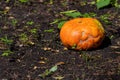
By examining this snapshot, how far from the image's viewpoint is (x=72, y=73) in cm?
488

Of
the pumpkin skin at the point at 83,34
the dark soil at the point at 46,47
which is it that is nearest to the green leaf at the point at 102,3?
the dark soil at the point at 46,47

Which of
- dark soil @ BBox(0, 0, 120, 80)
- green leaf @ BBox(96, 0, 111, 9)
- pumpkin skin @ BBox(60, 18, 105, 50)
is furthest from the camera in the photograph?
green leaf @ BBox(96, 0, 111, 9)

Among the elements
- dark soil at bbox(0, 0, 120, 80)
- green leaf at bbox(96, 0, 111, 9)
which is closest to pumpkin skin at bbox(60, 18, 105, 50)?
dark soil at bbox(0, 0, 120, 80)

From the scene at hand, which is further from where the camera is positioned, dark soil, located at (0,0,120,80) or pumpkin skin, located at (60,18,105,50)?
pumpkin skin, located at (60,18,105,50)

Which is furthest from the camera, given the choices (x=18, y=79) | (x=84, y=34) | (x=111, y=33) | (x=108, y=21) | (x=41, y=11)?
(x=41, y=11)

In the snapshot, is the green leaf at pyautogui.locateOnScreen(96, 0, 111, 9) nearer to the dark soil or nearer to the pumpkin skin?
the dark soil

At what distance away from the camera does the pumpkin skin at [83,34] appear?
526 centimetres

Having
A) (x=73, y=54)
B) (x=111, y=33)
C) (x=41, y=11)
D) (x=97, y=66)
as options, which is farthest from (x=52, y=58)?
(x=41, y=11)

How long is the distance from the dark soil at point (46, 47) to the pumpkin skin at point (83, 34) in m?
0.10

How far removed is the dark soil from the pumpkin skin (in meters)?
0.10

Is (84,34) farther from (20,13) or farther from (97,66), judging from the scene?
(20,13)

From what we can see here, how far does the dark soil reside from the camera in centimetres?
492

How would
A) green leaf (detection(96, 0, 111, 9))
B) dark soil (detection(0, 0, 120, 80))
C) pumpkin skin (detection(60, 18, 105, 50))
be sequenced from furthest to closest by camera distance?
green leaf (detection(96, 0, 111, 9))
pumpkin skin (detection(60, 18, 105, 50))
dark soil (detection(0, 0, 120, 80))

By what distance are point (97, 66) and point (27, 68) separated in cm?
83
